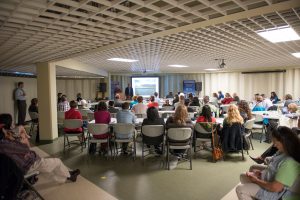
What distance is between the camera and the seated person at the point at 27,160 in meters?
3.11

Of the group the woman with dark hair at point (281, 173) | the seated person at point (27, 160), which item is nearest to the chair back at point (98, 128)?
the seated person at point (27, 160)

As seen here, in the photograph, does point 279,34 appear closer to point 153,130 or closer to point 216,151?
point 216,151

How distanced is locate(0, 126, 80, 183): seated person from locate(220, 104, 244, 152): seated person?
3.15 meters

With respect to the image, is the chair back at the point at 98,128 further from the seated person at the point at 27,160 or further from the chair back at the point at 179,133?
the chair back at the point at 179,133

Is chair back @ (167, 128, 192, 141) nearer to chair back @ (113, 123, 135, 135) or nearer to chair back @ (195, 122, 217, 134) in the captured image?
chair back @ (195, 122, 217, 134)

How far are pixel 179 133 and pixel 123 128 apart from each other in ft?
3.98

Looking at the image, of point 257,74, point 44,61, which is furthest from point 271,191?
point 257,74

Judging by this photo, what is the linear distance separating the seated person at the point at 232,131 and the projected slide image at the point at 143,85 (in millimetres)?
10261

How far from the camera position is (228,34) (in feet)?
14.8

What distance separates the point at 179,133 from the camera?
4.47m

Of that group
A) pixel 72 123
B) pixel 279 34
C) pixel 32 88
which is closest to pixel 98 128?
pixel 72 123

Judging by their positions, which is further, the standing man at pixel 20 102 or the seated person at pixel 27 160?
the standing man at pixel 20 102

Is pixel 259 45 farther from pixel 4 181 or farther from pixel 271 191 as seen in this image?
pixel 4 181

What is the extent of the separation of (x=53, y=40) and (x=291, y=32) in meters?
4.23
